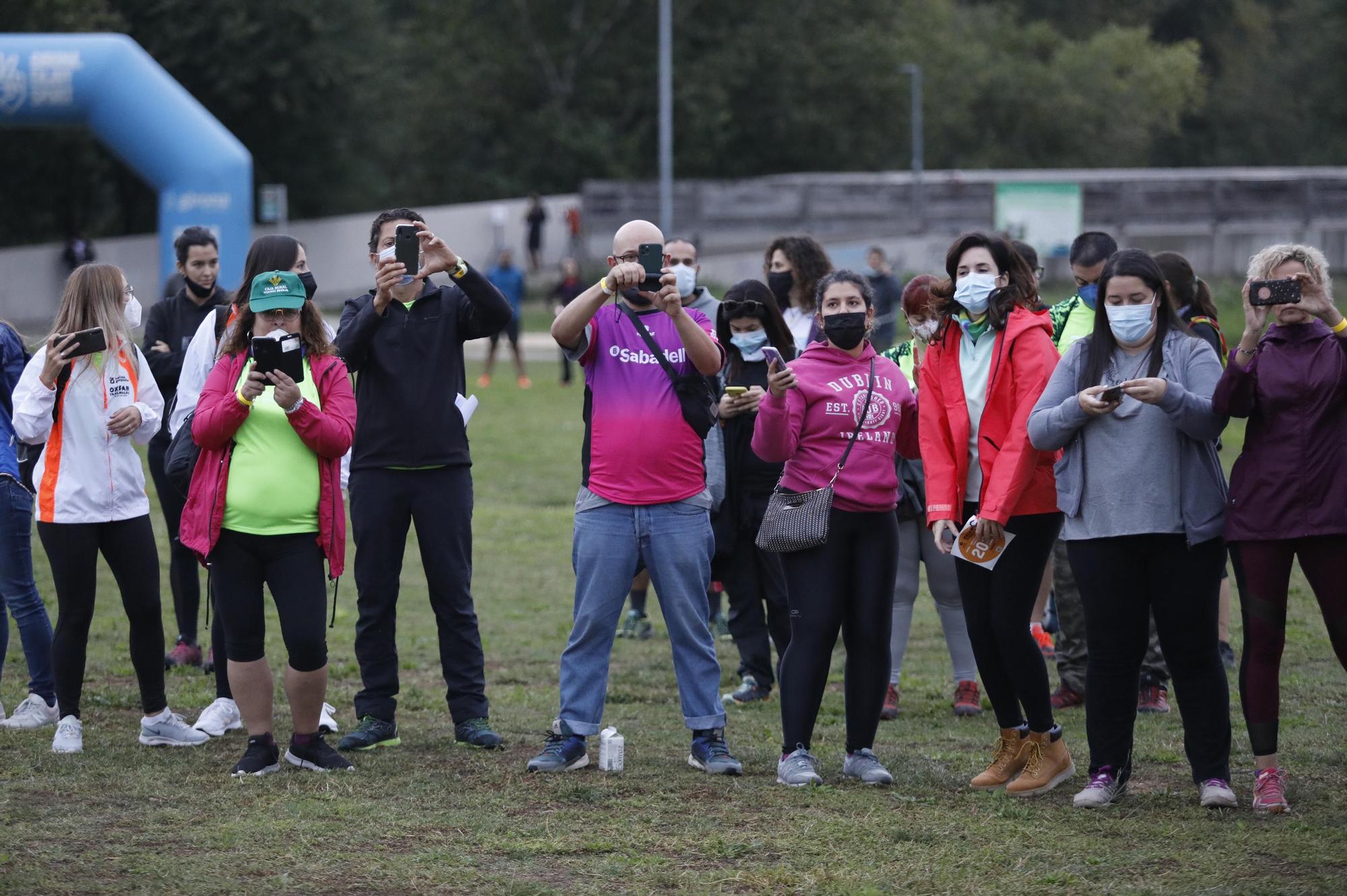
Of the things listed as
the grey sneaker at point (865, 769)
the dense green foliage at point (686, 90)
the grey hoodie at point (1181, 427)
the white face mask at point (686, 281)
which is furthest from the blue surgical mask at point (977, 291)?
the dense green foliage at point (686, 90)

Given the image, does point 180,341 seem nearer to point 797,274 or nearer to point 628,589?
point 628,589

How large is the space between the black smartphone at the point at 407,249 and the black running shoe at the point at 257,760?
1908 mm

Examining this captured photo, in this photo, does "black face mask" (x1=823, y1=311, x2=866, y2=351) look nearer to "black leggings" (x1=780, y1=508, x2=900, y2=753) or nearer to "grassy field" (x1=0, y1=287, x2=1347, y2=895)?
"black leggings" (x1=780, y1=508, x2=900, y2=753)

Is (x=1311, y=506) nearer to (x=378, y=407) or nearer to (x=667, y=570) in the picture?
(x=667, y=570)

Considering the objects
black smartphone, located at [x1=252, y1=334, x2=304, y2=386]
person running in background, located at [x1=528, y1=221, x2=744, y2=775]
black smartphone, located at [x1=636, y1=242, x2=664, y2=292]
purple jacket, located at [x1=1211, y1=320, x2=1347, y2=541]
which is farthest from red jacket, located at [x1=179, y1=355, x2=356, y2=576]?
purple jacket, located at [x1=1211, y1=320, x2=1347, y2=541]

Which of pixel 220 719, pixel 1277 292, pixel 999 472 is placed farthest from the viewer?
pixel 220 719

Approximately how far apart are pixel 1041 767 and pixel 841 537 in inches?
44.5

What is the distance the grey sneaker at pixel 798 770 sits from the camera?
227 inches

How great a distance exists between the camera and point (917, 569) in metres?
7.59

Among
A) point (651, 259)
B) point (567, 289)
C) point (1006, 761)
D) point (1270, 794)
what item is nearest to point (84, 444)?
point (651, 259)

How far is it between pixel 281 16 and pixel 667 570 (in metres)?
28.4

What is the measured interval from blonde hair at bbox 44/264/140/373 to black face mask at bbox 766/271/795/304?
319cm

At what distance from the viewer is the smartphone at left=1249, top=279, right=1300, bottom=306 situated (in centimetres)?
524

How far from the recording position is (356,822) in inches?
207
